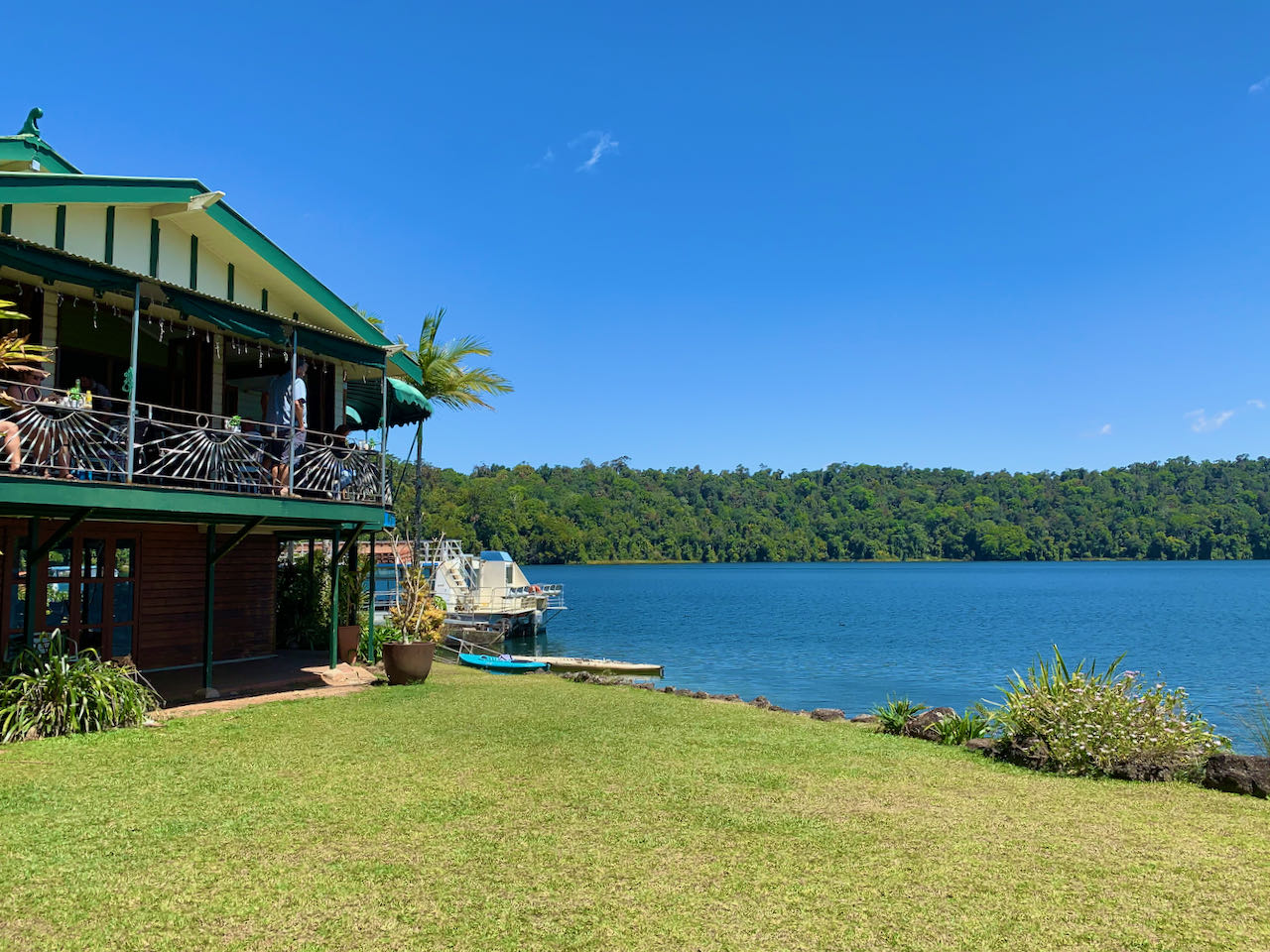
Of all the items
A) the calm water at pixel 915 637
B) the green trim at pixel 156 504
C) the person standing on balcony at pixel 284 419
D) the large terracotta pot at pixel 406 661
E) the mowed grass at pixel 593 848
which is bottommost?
the calm water at pixel 915 637

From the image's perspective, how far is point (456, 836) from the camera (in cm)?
673

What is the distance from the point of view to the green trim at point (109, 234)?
41.6 feet

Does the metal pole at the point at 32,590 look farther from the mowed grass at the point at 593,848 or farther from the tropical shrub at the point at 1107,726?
the tropical shrub at the point at 1107,726

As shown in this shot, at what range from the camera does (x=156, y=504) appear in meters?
11.3

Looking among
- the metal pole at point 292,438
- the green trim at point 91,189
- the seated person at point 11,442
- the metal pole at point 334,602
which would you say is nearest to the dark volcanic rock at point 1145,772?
the metal pole at point 292,438

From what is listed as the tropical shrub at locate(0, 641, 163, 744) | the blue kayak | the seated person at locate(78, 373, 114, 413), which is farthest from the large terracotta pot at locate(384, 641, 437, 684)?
the blue kayak

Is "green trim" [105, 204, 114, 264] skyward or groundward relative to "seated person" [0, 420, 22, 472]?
skyward

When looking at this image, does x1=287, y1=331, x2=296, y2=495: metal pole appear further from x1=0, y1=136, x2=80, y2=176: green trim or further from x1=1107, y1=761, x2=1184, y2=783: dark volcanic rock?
x1=1107, y1=761, x2=1184, y2=783: dark volcanic rock

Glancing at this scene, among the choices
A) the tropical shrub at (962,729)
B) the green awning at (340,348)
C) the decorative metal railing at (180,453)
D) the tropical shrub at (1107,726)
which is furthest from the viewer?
the green awning at (340,348)

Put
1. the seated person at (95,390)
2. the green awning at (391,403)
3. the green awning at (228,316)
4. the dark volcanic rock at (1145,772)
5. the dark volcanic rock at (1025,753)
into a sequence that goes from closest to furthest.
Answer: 1. the dark volcanic rock at (1145,772)
2. the dark volcanic rock at (1025,753)
3. the green awning at (228,316)
4. the seated person at (95,390)
5. the green awning at (391,403)

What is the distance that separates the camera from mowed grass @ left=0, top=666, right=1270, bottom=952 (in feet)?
16.8

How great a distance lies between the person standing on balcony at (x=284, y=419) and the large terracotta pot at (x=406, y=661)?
3.20 metres

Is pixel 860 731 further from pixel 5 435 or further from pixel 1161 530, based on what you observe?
pixel 1161 530

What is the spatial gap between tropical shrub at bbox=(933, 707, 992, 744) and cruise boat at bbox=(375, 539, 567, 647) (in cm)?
2450
